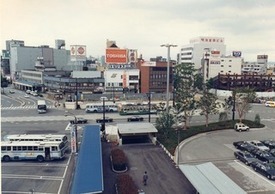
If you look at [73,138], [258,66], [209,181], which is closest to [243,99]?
[209,181]

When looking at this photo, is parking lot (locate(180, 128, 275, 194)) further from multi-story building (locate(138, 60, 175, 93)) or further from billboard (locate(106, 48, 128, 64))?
billboard (locate(106, 48, 128, 64))

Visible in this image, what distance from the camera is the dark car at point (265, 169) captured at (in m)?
20.2

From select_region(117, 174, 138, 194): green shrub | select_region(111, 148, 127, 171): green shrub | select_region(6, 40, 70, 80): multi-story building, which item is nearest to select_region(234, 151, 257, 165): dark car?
select_region(111, 148, 127, 171): green shrub

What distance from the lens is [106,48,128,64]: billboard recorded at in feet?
219

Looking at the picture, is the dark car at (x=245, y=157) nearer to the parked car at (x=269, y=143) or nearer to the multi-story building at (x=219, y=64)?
the parked car at (x=269, y=143)

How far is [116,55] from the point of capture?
67.3 meters

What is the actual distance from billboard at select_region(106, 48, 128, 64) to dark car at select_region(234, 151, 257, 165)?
153 ft

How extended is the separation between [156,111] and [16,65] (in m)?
79.7

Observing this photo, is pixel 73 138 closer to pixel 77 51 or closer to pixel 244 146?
pixel 244 146

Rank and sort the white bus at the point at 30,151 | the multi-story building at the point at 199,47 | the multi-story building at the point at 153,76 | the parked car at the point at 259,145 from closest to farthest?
the white bus at the point at 30,151 → the parked car at the point at 259,145 → the multi-story building at the point at 153,76 → the multi-story building at the point at 199,47

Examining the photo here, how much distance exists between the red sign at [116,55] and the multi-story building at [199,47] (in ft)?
113

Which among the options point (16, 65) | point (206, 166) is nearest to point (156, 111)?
point (206, 166)

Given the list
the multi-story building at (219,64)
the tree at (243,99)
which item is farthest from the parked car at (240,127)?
the multi-story building at (219,64)

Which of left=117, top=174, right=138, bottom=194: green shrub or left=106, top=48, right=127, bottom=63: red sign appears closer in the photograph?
left=117, top=174, right=138, bottom=194: green shrub
